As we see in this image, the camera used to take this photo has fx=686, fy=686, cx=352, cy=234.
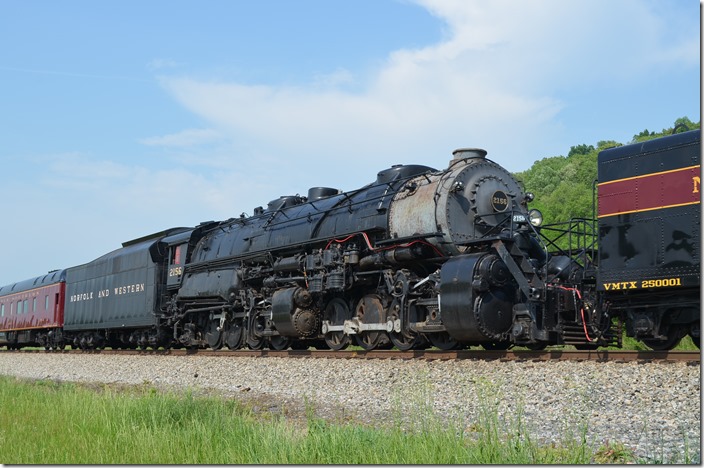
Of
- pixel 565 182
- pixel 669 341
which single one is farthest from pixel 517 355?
pixel 565 182

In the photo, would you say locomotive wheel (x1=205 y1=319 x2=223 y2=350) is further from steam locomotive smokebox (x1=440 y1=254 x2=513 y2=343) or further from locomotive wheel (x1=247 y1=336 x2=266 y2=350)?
steam locomotive smokebox (x1=440 y1=254 x2=513 y2=343)

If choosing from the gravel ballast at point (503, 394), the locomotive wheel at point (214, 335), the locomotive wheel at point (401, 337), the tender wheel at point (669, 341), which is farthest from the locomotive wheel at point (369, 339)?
the locomotive wheel at point (214, 335)

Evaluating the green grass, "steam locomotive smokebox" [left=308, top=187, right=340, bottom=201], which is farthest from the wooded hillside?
the green grass

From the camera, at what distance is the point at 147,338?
959 inches

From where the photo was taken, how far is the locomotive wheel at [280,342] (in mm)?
18281

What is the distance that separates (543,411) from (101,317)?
A: 896 inches

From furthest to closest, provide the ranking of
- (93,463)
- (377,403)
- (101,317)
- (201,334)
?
(101,317)
(201,334)
(377,403)
(93,463)

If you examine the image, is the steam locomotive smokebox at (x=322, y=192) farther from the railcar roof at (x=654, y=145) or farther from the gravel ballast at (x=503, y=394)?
the railcar roof at (x=654, y=145)

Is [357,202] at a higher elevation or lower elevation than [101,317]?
higher

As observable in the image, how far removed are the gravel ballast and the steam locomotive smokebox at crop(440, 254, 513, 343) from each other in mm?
624

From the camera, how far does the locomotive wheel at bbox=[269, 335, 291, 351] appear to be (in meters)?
18.3

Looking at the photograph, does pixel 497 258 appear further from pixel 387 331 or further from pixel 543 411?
pixel 543 411

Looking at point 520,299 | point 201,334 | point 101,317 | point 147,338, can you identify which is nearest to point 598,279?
point 520,299

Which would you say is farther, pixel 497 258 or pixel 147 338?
pixel 147 338
